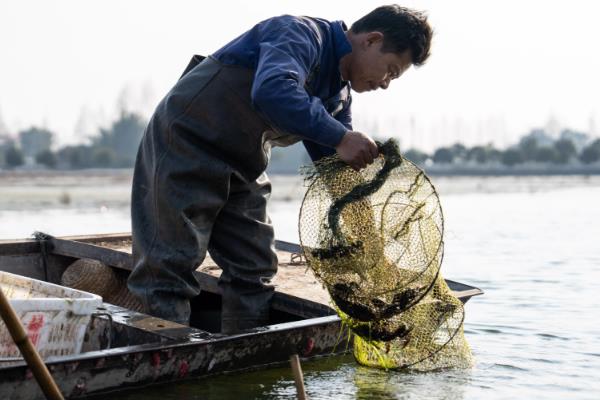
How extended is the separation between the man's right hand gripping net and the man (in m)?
0.27

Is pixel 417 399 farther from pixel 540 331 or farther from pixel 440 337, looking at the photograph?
pixel 540 331

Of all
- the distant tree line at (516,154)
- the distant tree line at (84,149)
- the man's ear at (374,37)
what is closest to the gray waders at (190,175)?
the man's ear at (374,37)

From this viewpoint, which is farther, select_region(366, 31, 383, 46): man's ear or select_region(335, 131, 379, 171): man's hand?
select_region(366, 31, 383, 46): man's ear

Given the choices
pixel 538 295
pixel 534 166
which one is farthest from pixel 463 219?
pixel 534 166

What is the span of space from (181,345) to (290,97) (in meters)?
1.36

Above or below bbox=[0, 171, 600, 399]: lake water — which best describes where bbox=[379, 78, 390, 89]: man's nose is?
above

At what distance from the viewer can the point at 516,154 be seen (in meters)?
101

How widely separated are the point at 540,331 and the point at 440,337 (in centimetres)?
222

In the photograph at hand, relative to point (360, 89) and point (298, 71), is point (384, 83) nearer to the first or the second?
point (360, 89)

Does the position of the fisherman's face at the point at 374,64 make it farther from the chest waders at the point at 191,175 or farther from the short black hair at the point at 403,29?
the chest waders at the point at 191,175

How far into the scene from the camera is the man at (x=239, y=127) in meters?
4.77

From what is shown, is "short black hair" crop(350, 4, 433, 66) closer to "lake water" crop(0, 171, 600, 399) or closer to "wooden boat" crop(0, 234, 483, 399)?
"lake water" crop(0, 171, 600, 399)

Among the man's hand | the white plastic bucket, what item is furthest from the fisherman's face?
the white plastic bucket

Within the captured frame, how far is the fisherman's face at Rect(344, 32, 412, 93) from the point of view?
5078 mm
